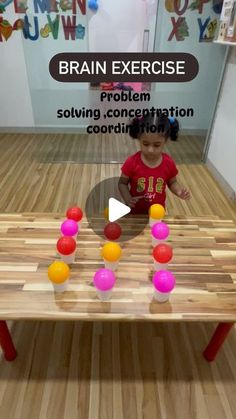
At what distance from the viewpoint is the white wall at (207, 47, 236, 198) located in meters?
1.71

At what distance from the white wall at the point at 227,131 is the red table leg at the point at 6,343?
1421mm

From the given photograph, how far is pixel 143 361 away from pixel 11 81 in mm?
2684

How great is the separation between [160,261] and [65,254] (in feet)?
0.75

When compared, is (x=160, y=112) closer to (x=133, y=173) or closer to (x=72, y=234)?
(x=133, y=173)

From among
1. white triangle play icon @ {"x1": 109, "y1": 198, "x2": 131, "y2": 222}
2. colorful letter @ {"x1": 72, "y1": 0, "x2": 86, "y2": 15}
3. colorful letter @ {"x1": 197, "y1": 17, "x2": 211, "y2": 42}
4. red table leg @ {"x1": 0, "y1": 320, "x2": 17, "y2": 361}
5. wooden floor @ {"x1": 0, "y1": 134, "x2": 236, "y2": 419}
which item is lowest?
wooden floor @ {"x1": 0, "y1": 134, "x2": 236, "y2": 419}

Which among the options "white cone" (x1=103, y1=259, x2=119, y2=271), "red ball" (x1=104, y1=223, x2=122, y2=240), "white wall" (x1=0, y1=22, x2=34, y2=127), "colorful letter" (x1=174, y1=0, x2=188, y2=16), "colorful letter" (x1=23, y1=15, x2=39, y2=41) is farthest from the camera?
"white wall" (x1=0, y1=22, x2=34, y2=127)

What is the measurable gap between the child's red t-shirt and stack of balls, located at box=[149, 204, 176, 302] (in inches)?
6.3

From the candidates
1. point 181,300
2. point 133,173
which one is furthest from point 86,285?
point 133,173

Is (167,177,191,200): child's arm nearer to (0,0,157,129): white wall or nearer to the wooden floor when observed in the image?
the wooden floor

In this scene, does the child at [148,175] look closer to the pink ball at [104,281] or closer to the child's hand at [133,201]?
the child's hand at [133,201]

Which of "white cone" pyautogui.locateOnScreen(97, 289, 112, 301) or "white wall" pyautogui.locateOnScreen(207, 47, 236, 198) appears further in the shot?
"white wall" pyautogui.locateOnScreen(207, 47, 236, 198)

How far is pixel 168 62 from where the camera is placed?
2.01ft

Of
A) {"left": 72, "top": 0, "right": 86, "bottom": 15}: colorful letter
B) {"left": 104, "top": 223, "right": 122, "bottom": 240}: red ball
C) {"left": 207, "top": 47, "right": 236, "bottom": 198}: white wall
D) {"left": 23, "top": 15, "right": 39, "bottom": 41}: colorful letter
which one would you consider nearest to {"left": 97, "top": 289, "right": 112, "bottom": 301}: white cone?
{"left": 104, "top": 223, "right": 122, "bottom": 240}: red ball

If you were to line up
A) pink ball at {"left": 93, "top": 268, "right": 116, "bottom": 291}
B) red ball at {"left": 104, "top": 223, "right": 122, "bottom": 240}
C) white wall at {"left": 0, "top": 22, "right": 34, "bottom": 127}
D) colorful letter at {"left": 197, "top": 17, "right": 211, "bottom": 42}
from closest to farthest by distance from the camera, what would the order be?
pink ball at {"left": 93, "top": 268, "right": 116, "bottom": 291} → red ball at {"left": 104, "top": 223, "right": 122, "bottom": 240} → colorful letter at {"left": 197, "top": 17, "right": 211, "bottom": 42} → white wall at {"left": 0, "top": 22, "right": 34, "bottom": 127}
